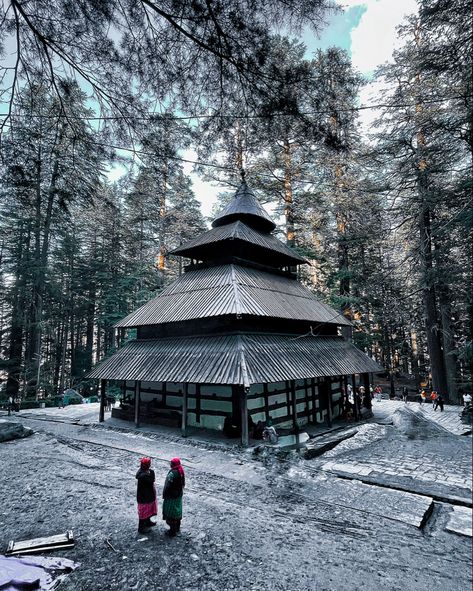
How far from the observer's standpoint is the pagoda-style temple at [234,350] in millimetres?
13398

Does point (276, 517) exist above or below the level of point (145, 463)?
below

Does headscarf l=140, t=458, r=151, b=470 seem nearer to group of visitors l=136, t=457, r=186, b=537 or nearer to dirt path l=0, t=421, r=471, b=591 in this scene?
group of visitors l=136, t=457, r=186, b=537

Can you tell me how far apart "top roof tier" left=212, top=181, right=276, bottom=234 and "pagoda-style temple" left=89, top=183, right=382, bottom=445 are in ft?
0.35

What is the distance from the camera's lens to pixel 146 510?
254 inches

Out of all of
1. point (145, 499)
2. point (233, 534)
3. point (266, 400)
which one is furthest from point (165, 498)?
point (266, 400)

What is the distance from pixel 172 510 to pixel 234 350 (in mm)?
7402

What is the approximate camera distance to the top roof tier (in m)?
20.6

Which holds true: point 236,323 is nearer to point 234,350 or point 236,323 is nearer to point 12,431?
point 234,350

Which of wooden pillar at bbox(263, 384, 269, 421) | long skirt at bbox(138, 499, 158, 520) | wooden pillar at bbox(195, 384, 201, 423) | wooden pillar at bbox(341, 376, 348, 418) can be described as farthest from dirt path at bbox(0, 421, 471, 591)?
wooden pillar at bbox(341, 376, 348, 418)

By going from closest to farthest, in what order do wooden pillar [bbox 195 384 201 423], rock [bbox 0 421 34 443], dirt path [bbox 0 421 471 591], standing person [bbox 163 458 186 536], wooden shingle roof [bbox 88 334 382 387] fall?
1. dirt path [bbox 0 421 471 591]
2. standing person [bbox 163 458 186 536]
3. wooden shingle roof [bbox 88 334 382 387]
4. rock [bbox 0 421 34 443]
5. wooden pillar [bbox 195 384 201 423]

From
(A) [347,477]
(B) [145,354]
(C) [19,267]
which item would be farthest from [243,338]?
(C) [19,267]

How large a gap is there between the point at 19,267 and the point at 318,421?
28382 mm

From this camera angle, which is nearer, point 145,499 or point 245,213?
point 145,499

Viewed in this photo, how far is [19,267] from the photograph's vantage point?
2797cm
